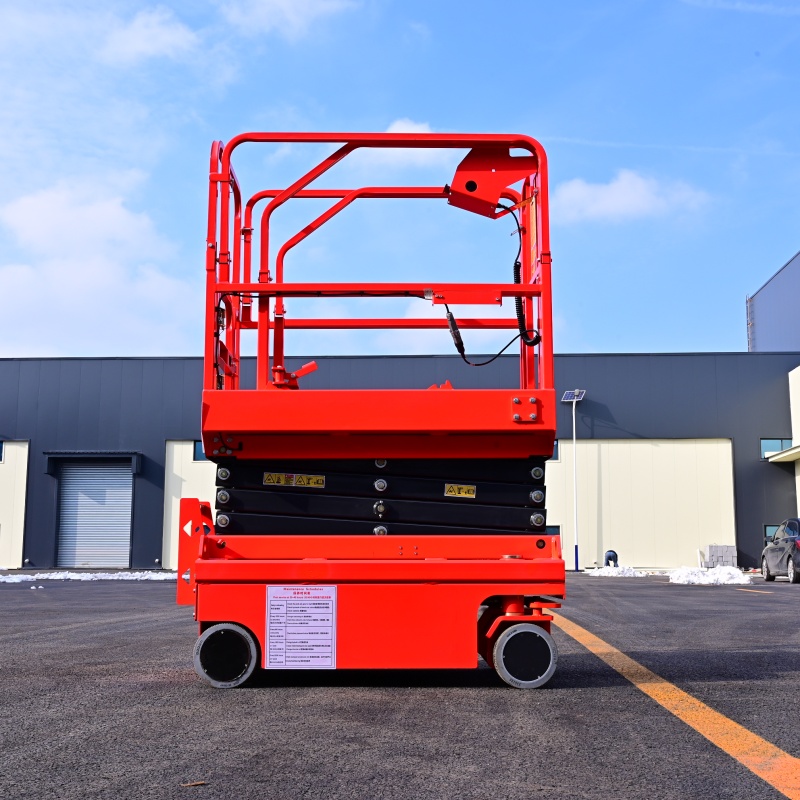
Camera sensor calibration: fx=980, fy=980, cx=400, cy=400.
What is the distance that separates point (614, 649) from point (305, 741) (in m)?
4.42

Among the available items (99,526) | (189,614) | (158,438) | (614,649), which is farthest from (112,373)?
(614,649)

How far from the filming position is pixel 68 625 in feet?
34.6

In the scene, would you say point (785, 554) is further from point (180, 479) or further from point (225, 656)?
point (180, 479)

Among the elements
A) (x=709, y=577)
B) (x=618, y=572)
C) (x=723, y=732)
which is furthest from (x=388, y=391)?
(x=618, y=572)

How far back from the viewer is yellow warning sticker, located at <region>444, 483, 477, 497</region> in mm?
6246

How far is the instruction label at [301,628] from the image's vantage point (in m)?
5.86

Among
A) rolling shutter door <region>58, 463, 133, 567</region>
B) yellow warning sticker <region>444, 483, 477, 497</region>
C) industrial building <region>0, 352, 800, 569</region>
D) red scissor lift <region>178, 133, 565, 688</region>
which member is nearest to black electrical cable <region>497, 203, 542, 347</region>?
red scissor lift <region>178, 133, 565, 688</region>

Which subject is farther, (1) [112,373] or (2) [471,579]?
(1) [112,373]

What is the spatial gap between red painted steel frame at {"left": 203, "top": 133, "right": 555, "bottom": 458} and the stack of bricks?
2637 centimetres

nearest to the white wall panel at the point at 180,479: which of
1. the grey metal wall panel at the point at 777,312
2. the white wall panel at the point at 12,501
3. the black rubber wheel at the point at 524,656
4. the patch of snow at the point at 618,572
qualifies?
the white wall panel at the point at 12,501

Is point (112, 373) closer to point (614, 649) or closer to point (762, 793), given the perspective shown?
point (614, 649)

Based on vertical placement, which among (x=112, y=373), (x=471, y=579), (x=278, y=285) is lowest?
(x=471, y=579)

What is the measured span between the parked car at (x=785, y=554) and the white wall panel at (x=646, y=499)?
28.9ft

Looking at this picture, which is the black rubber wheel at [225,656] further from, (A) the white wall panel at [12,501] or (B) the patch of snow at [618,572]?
(A) the white wall panel at [12,501]
